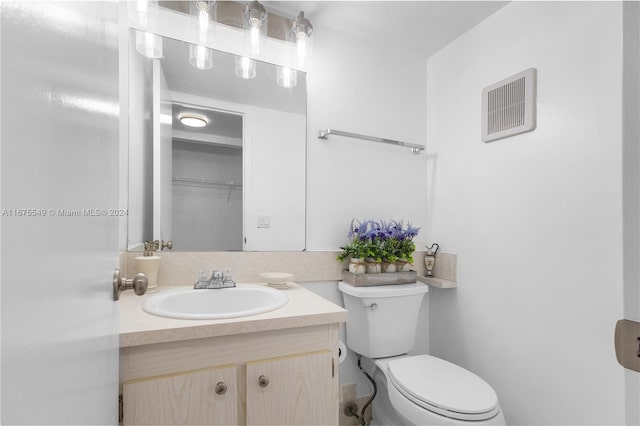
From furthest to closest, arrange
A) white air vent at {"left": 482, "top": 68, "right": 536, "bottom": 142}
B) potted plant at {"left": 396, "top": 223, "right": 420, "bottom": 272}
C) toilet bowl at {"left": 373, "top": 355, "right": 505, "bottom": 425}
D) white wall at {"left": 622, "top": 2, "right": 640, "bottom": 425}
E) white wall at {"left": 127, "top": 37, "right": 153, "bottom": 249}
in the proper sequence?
potted plant at {"left": 396, "top": 223, "right": 420, "bottom": 272} < white air vent at {"left": 482, "top": 68, "right": 536, "bottom": 142} < white wall at {"left": 127, "top": 37, "right": 153, "bottom": 249} < toilet bowl at {"left": 373, "top": 355, "right": 505, "bottom": 425} < white wall at {"left": 622, "top": 2, "right": 640, "bottom": 425}

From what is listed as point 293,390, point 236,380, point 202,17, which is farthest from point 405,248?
point 202,17

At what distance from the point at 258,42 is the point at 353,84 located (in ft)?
1.81

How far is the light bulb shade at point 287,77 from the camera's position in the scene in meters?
1.55

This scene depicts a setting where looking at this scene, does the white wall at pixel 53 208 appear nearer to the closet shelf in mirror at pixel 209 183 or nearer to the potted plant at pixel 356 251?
the closet shelf in mirror at pixel 209 183

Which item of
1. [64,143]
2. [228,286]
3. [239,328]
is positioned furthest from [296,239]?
[64,143]

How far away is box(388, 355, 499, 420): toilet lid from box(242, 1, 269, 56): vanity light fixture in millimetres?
1579

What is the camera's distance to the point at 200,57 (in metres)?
1.39

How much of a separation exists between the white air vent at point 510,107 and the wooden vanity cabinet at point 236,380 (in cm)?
117

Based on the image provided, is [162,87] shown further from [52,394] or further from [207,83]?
[52,394]

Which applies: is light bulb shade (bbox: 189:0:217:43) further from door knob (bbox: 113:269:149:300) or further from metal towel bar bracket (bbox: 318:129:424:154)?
door knob (bbox: 113:269:149:300)

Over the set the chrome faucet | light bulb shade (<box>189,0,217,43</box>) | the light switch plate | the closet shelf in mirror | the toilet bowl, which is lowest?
the toilet bowl

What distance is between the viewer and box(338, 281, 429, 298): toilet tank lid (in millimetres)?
1457

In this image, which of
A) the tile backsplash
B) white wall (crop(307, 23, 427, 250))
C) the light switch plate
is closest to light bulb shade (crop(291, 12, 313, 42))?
white wall (crop(307, 23, 427, 250))

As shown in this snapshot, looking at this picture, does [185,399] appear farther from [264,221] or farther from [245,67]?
[245,67]
